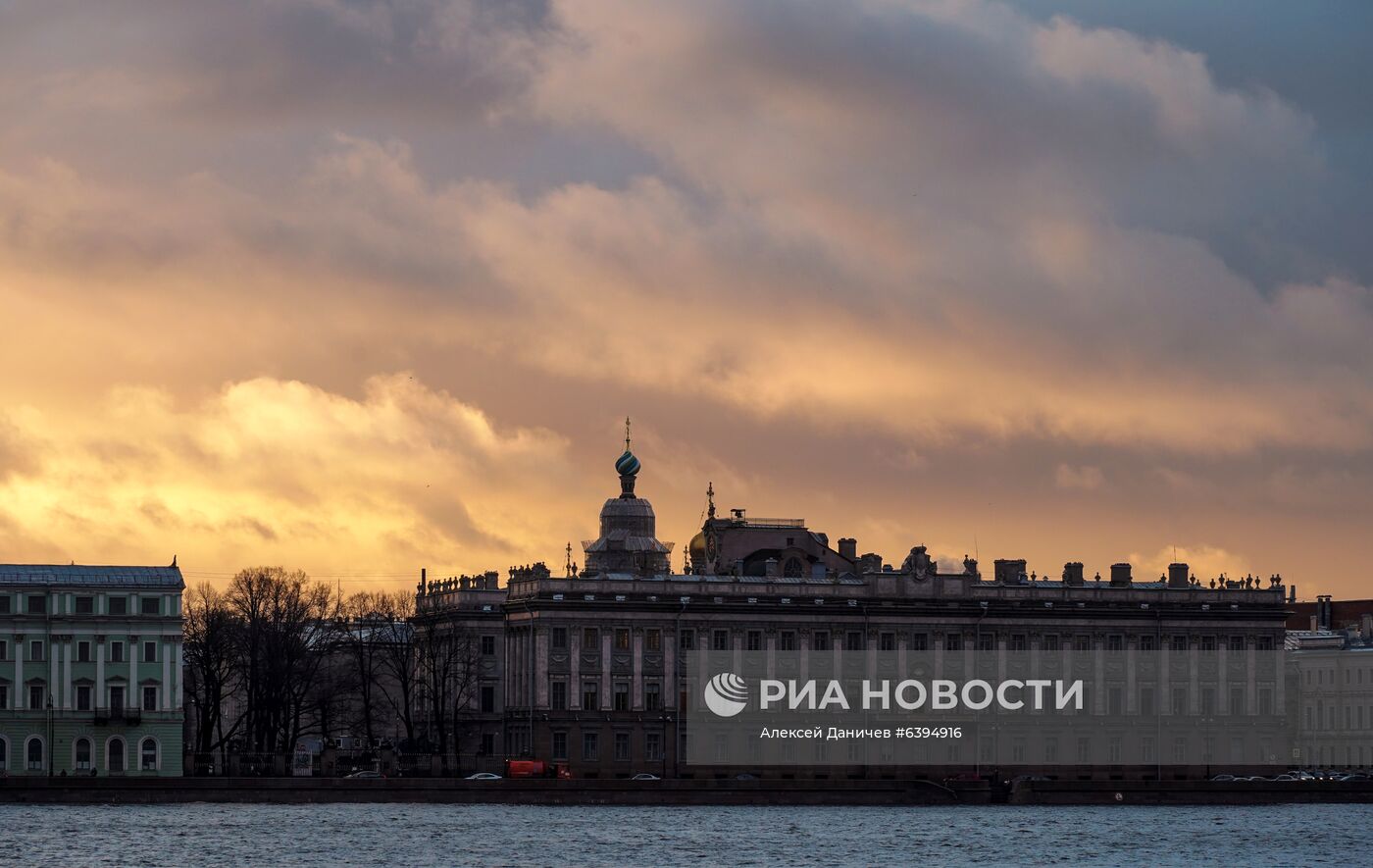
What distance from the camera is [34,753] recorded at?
14438 centimetres

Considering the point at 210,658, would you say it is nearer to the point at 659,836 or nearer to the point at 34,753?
the point at 34,753

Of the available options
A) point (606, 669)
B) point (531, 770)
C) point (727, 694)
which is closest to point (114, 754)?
point (531, 770)

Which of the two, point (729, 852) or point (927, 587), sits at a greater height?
point (927, 587)

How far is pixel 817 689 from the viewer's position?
544ft

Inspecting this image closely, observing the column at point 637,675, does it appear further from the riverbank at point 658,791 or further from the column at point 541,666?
the riverbank at point 658,791

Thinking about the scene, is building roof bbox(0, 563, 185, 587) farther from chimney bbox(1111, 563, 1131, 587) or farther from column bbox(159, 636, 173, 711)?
chimney bbox(1111, 563, 1131, 587)

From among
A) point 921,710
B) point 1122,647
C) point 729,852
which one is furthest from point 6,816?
point 1122,647

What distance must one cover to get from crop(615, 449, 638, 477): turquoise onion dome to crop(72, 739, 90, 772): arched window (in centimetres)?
4365

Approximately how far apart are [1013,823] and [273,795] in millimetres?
33364

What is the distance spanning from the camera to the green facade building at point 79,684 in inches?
5679

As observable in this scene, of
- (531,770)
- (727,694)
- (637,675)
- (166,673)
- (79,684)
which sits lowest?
(531,770)

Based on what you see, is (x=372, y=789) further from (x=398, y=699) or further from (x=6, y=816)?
(x=398, y=699)

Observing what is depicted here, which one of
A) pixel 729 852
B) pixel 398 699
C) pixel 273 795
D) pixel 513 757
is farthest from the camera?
pixel 398 699

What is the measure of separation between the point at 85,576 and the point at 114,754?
8.70 meters
